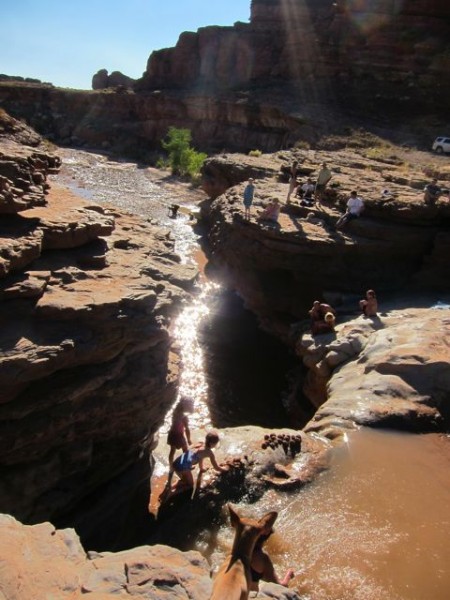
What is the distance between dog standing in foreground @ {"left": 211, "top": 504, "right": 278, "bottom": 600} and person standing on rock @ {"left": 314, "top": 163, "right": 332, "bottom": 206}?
47.4 feet

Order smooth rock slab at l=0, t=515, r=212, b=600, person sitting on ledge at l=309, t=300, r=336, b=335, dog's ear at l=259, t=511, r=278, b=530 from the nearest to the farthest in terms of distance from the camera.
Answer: smooth rock slab at l=0, t=515, r=212, b=600 → dog's ear at l=259, t=511, r=278, b=530 → person sitting on ledge at l=309, t=300, r=336, b=335

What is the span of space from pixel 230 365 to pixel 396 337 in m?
5.11

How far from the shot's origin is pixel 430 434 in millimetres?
9172

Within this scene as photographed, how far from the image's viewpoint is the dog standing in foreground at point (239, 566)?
379 centimetres

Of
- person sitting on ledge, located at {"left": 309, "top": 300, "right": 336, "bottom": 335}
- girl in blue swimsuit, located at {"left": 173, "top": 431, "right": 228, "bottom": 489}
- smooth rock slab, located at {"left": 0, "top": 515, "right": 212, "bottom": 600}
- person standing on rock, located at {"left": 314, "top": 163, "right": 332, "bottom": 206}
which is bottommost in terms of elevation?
girl in blue swimsuit, located at {"left": 173, "top": 431, "right": 228, "bottom": 489}

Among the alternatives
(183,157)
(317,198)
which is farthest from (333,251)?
(183,157)

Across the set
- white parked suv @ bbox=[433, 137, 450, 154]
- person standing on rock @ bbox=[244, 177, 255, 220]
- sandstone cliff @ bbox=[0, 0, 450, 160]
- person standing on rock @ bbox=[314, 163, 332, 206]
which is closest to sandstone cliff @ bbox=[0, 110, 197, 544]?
person standing on rock @ bbox=[244, 177, 255, 220]

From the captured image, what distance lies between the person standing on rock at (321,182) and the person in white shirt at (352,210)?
1529 mm

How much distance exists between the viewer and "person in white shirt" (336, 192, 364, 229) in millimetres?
15883

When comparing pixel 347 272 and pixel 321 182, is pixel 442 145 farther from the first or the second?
pixel 347 272

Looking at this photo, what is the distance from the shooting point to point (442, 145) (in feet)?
100

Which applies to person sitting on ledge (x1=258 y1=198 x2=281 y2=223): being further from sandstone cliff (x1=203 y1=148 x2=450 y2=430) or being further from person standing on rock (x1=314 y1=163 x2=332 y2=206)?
person standing on rock (x1=314 y1=163 x2=332 y2=206)

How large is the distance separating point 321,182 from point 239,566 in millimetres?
15173

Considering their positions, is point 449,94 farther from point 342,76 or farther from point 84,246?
point 84,246
